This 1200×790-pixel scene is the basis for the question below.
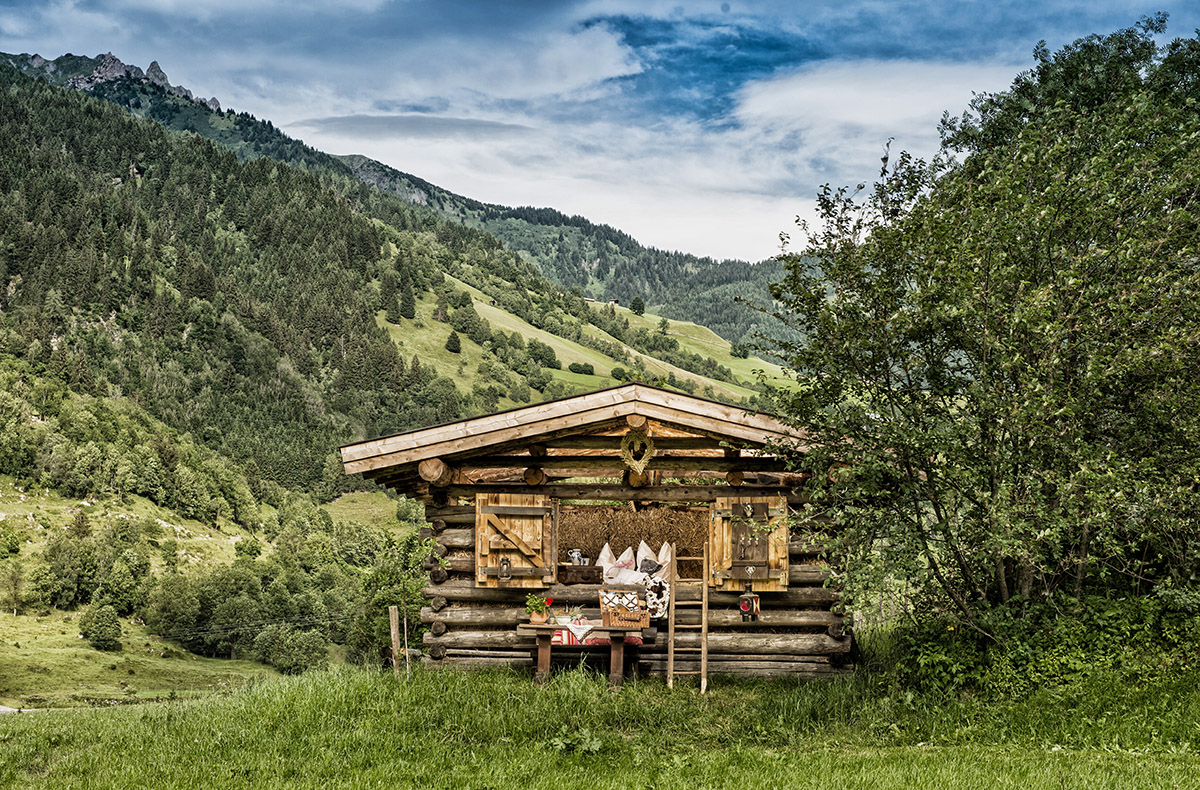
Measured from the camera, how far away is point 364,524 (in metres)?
128

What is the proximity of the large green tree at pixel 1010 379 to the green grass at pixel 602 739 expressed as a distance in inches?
60.9

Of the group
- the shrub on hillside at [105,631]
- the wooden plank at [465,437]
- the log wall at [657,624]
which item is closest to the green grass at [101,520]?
the shrub on hillside at [105,631]

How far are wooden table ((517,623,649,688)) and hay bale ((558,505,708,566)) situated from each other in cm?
539

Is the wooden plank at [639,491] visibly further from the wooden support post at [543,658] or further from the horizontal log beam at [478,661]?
the horizontal log beam at [478,661]

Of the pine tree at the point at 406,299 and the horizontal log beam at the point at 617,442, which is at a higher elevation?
the pine tree at the point at 406,299

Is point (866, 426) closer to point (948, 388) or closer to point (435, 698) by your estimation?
point (948, 388)

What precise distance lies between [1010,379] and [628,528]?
8.65 m

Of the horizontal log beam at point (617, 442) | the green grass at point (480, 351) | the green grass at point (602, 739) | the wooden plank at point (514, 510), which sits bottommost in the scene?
the green grass at point (602, 739)

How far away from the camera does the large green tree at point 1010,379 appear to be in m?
9.58

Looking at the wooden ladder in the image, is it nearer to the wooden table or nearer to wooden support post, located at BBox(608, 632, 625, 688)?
the wooden table

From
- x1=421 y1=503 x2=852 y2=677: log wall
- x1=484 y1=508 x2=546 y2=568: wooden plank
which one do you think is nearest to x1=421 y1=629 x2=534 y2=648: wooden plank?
x1=421 y1=503 x2=852 y2=677: log wall

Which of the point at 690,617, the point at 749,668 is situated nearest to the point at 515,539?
the point at 690,617

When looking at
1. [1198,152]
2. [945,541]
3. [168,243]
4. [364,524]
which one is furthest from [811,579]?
[168,243]

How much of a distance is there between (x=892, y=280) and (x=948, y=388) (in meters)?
1.41
